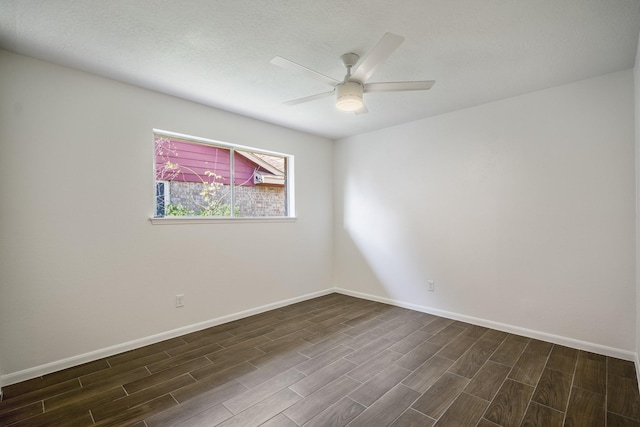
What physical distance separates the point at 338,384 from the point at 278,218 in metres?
2.30

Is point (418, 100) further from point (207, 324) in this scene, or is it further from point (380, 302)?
point (207, 324)

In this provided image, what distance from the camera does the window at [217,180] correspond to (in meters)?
3.13

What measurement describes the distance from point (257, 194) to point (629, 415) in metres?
3.76

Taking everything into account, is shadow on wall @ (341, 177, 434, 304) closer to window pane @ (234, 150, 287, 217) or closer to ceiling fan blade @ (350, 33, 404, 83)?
window pane @ (234, 150, 287, 217)

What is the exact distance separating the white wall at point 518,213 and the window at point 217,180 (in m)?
Answer: 1.32

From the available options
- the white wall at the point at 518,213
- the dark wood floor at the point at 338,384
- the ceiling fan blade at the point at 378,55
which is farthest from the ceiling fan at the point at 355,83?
the dark wood floor at the point at 338,384

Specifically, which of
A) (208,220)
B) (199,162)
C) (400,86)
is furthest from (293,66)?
(208,220)

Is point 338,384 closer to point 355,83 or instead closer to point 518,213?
point 355,83

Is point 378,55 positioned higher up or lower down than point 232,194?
higher up

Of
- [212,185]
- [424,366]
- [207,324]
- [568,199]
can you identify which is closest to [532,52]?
[568,199]

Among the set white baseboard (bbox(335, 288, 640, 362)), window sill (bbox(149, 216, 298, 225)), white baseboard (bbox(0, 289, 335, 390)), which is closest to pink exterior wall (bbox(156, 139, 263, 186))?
window sill (bbox(149, 216, 298, 225))

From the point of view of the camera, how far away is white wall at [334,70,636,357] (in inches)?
102

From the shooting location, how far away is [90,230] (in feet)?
8.34

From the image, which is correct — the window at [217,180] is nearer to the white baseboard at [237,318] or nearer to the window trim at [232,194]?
the window trim at [232,194]
